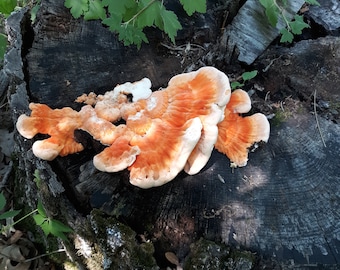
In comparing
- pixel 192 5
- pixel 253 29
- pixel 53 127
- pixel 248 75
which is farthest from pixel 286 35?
pixel 53 127

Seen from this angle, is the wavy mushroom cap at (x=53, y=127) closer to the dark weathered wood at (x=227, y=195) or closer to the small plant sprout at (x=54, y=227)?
the dark weathered wood at (x=227, y=195)

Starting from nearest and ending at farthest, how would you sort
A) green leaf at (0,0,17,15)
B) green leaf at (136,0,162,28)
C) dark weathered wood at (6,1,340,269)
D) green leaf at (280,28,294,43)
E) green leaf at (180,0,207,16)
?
dark weathered wood at (6,1,340,269), green leaf at (180,0,207,16), green leaf at (136,0,162,28), green leaf at (280,28,294,43), green leaf at (0,0,17,15)

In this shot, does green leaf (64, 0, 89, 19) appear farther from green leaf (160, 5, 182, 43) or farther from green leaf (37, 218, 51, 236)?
green leaf (37, 218, 51, 236)

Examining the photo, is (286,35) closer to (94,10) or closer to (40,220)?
(94,10)

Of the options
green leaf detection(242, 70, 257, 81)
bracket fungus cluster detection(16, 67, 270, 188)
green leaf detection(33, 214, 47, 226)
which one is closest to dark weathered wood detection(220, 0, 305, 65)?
green leaf detection(242, 70, 257, 81)

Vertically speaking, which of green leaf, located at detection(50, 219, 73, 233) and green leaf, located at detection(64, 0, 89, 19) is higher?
green leaf, located at detection(64, 0, 89, 19)

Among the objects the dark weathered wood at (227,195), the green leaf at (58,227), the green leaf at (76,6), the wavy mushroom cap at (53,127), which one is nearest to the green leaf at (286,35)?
the dark weathered wood at (227,195)
